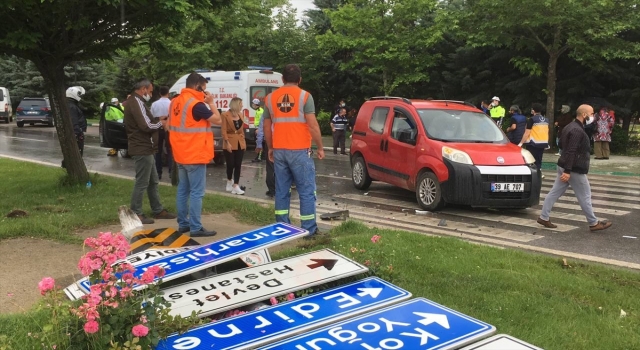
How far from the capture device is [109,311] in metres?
2.98

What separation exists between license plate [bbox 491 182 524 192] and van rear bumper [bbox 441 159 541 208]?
0.12 ft

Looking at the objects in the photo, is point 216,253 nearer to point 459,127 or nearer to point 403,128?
point 403,128

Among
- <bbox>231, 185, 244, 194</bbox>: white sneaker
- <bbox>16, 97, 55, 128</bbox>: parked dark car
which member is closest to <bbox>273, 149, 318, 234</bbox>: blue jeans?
<bbox>231, 185, 244, 194</bbox>: white sneaker

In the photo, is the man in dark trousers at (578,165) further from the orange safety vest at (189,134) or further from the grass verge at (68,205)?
the orange safety vest at (189,134)

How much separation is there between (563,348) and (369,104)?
8511 mm

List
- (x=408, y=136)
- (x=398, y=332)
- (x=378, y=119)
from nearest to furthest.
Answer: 1. (x=398, y=332)
2. (x=408, y=136)
3. (x=378, y=119)

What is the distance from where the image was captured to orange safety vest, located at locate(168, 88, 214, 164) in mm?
6691

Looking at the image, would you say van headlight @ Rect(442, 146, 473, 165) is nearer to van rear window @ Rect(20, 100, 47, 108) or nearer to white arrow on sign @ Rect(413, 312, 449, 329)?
white arrow on sign @ Rect(413, 312, 449, 329)

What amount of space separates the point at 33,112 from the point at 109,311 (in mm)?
34137

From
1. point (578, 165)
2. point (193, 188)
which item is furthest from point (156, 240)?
point (578, 165)

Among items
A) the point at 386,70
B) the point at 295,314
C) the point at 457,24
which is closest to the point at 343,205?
the point at 295,314

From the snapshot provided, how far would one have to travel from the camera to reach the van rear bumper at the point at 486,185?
30.0 feet

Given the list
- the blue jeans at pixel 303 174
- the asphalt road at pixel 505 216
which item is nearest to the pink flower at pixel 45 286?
the blue jeans at pixel 303 174

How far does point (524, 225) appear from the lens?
859cm
